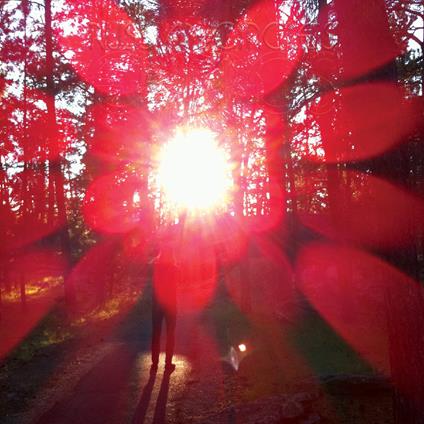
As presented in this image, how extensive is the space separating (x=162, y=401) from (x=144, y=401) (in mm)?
244

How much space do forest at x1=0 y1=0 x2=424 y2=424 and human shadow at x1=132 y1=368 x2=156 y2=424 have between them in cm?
9

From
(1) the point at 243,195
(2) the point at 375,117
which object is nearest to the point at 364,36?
(2) the point at 375,117

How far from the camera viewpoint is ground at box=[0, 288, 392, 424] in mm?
5699

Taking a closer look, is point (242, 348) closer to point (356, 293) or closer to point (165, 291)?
point (165, 291)

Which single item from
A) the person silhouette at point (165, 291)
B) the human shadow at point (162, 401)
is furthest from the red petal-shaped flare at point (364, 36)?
the human shadow at point (162, 401)

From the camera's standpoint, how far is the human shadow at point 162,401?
574 centimetres

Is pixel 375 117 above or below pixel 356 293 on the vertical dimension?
above

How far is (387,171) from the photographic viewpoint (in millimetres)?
4473

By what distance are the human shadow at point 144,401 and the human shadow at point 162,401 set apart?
14cm

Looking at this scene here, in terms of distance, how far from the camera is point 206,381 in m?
7.32

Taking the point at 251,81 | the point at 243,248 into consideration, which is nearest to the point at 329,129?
the point at 251,81

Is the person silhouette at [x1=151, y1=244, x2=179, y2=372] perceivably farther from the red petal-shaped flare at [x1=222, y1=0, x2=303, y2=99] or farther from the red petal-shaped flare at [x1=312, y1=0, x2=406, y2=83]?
the red petal-shaped flare at [x1=222, y1=0, x2=303, y2=99]

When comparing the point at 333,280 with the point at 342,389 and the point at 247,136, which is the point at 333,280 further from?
the point at 342,389

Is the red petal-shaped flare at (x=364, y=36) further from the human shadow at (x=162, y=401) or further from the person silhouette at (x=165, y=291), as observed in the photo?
the human shadow at (x=162, y=401)
